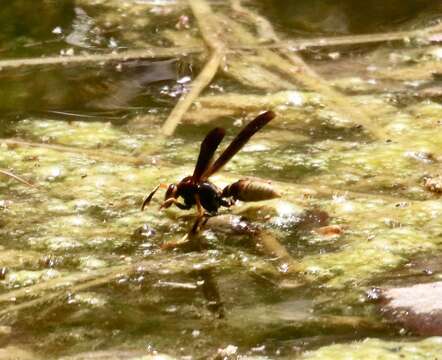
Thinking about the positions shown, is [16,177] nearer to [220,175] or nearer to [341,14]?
[220,175]

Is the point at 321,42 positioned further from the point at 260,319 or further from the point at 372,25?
the point at 260,319

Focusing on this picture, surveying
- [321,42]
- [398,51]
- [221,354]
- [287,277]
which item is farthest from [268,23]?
[221,354]

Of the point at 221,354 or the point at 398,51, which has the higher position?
the point at 221,354

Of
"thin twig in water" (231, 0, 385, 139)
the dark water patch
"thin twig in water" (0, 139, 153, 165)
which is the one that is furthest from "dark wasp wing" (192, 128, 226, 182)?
the dark water patch

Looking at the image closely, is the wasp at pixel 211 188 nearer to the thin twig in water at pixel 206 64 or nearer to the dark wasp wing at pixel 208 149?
the dark wasp wing at pixel 208 149

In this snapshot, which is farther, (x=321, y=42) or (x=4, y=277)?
(x=321, y=42)

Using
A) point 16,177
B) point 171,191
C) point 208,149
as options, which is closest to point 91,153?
point 16,177

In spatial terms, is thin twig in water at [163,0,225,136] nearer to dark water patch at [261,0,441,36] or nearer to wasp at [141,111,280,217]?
dark water patch at [261,0,441,36]

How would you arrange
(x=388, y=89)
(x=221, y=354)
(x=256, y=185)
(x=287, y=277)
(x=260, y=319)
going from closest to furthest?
(x=221, y=354) → (x=260, y=319) → (x=287, y=277) → (x=256, y=185) → (x=388, y=89)
